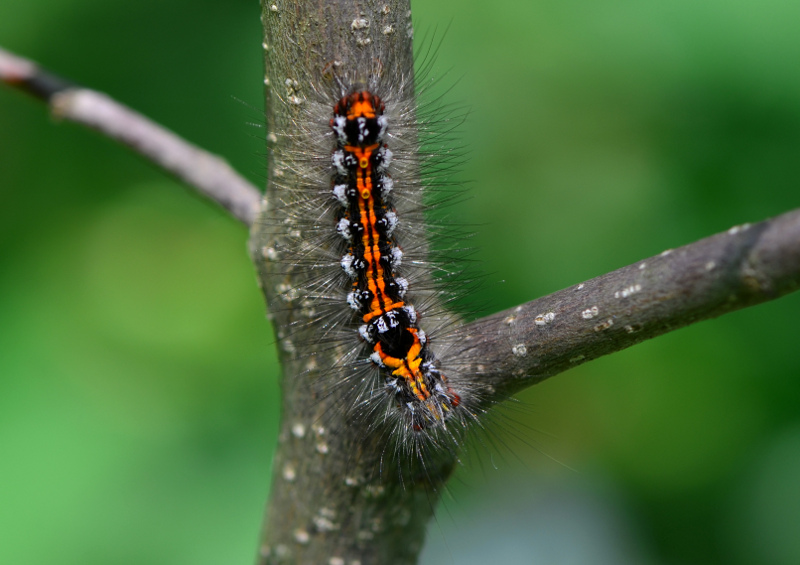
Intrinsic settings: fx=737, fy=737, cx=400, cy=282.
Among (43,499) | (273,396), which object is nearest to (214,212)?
(273,396)

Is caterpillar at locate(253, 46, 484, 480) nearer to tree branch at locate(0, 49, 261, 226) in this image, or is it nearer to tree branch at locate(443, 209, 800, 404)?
tree branch at locate(443, 209, 800, 404)

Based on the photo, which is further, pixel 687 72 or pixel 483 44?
pixel 483 44

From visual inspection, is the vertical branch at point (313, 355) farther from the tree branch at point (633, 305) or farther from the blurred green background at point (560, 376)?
the blurred green background at point (560, 376)

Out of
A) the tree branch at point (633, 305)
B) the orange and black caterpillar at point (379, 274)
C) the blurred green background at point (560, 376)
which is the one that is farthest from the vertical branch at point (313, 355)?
the blurred green background at point (560, 376)

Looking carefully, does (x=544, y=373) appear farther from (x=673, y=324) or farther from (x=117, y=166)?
(x=117, y=166)

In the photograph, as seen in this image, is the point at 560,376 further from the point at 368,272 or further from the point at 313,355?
the point at 313,355
